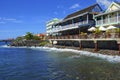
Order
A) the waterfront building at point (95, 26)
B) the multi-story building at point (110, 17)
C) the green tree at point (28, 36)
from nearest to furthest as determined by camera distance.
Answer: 1. the waterfront building at point (95, 26)
2. the multi-story building at point (110, 17)
3. the green tree at point (28, 36)

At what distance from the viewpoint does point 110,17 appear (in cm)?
4684

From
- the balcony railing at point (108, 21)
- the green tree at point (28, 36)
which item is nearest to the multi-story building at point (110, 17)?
the balcony railing at point (108, 21)

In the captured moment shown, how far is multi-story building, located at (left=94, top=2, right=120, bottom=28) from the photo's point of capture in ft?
141

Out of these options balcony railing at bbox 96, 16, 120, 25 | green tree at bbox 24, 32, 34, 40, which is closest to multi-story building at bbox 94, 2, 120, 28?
balcony railing at bbox 96, 16, 120, 25

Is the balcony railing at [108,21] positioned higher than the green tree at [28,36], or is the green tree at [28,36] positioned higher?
the balcony railing at [108,21]

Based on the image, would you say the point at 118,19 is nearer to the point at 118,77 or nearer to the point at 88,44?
the point at 88,44

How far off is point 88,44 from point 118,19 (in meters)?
10.4

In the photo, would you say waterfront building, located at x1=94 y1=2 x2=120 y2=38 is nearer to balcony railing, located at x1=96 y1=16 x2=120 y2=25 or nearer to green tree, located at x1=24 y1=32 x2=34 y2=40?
balcony railing, located at x1=96 y1=16 x2=120 y2=25

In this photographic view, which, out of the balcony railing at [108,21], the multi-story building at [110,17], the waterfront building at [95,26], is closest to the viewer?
the waterfront building at [95,26]

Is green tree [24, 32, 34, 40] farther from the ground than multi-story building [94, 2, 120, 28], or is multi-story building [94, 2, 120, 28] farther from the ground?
multi-story building [94, 2, 120, 28]

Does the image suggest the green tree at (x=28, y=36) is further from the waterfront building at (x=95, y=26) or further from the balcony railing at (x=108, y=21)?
the balcony railing at (x=108, y=21)

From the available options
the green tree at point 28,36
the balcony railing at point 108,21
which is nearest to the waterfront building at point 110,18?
the balcony railing at point 108,21

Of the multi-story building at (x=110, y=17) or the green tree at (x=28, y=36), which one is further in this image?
the green tree at (x=28, y=36)

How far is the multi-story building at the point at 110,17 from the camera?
42.9 metres
